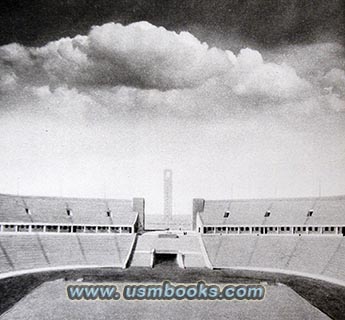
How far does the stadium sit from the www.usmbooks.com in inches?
16.0

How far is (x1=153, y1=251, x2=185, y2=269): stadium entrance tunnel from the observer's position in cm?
3269

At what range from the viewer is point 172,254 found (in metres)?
36.1

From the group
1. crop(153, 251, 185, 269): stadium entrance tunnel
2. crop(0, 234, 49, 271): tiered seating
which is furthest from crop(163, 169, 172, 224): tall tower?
crop(0, 234, 49, 271): tiered seating

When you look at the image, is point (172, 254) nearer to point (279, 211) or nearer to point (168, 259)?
point (168, 259)

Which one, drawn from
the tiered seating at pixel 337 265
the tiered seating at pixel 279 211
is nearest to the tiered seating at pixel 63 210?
the tiered seating at pixel 279 211

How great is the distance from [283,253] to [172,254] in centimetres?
1050

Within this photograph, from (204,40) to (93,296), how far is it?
48.7ft

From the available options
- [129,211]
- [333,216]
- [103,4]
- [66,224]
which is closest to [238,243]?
[333,216]

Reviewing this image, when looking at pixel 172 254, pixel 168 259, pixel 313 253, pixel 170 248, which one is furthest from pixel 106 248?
pixel 313 253

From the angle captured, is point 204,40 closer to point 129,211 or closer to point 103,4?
point 103,4

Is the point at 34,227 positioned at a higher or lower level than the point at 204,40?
lower

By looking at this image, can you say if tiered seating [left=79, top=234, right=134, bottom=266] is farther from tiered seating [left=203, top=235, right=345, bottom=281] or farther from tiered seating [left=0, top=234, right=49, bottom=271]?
tiered seating [left=203, top=235, right=345, bottom=281]

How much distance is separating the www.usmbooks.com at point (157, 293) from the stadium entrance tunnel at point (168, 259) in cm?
1283

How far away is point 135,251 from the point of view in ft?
114
